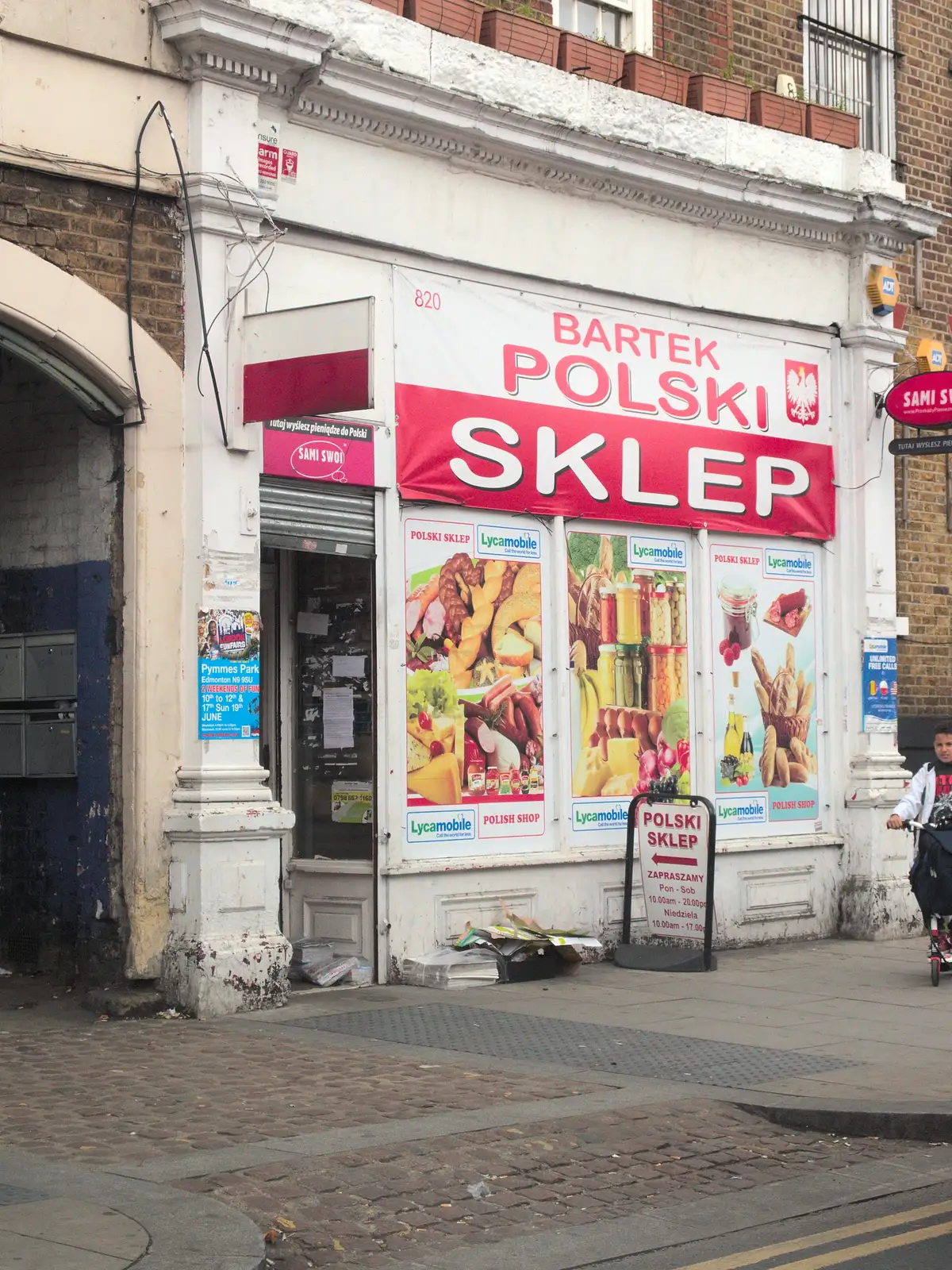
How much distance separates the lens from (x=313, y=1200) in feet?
20.9

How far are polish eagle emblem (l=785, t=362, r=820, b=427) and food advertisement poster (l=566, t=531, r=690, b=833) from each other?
5.77ft

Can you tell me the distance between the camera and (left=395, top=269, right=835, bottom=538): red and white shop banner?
1236cm

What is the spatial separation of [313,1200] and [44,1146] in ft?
4.27

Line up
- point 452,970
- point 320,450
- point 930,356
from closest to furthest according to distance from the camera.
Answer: point 320,450, point 452,970, point 930,356

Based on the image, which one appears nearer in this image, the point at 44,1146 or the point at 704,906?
the point at 44,1146

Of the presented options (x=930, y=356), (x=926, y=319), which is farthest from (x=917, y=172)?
(x=930, y=356)

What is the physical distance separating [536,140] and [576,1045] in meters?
6.56

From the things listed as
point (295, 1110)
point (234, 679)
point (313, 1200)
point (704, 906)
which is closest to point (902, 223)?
point (704, 906)

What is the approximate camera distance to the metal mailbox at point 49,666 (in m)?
11.1

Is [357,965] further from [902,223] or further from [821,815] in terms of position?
[902,223]

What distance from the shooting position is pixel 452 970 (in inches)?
463

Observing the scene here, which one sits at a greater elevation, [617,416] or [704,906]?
[617,416]

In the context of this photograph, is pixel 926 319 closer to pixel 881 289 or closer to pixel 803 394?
pixel 881 289

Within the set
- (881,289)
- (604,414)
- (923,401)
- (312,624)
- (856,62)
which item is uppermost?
(856,62)
